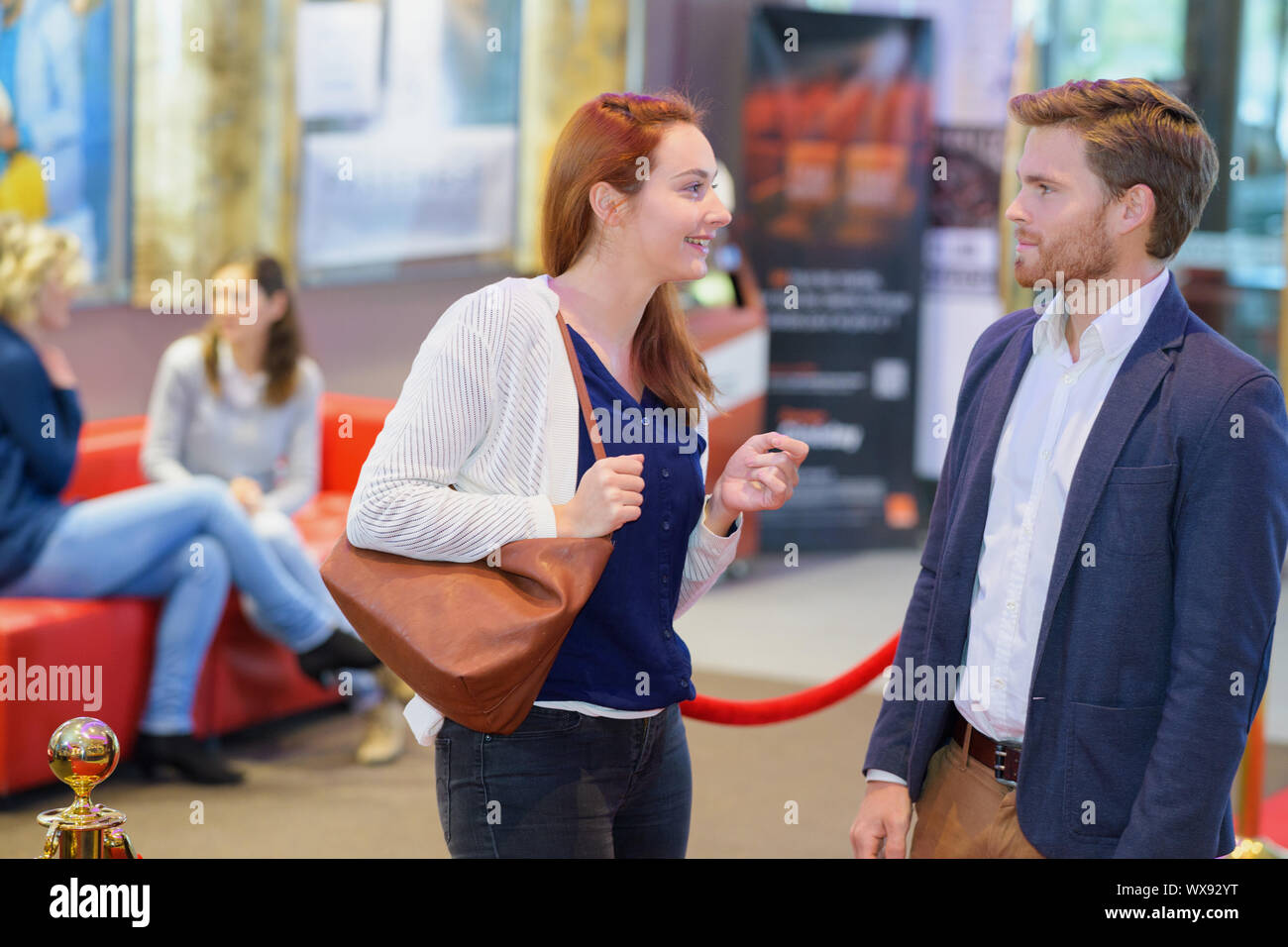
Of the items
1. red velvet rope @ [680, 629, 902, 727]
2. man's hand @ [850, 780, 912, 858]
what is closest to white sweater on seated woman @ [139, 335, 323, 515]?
red velvet rope @ [680, 629, 902, 727]

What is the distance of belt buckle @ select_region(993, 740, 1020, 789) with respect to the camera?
186 centimetres

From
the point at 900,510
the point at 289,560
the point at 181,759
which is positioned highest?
the point at 289,560

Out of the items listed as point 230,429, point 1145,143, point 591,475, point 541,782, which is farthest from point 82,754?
point 230,429

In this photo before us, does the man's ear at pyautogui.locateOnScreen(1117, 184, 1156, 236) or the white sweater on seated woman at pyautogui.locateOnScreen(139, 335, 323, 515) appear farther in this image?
the white sweater on seated woman at pyautogui.locateOnScreen(139, 335, 323, 515)

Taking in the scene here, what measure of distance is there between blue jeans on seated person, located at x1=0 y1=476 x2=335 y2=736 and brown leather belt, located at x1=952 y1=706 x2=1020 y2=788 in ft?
9.57

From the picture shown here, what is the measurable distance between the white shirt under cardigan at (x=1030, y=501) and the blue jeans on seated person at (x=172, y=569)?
294 cm

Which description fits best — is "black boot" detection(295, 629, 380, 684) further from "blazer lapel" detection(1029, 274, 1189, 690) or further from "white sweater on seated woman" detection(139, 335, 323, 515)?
"blazer lapel" detection(1029, 274, 1189, 690)

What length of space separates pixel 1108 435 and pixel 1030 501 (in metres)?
0.15

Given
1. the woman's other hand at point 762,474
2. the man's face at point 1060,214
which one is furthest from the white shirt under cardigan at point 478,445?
the man's face at point 1060,214

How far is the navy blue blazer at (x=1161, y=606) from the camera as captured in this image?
1672 mm

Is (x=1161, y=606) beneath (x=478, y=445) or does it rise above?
beneath

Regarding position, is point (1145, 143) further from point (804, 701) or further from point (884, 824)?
point (804, 701)

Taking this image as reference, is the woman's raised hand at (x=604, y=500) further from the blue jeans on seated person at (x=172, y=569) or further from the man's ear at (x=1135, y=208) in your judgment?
the blue jeans on seated person at (x=172, y=569)

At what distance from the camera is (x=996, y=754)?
1877 millimetres
